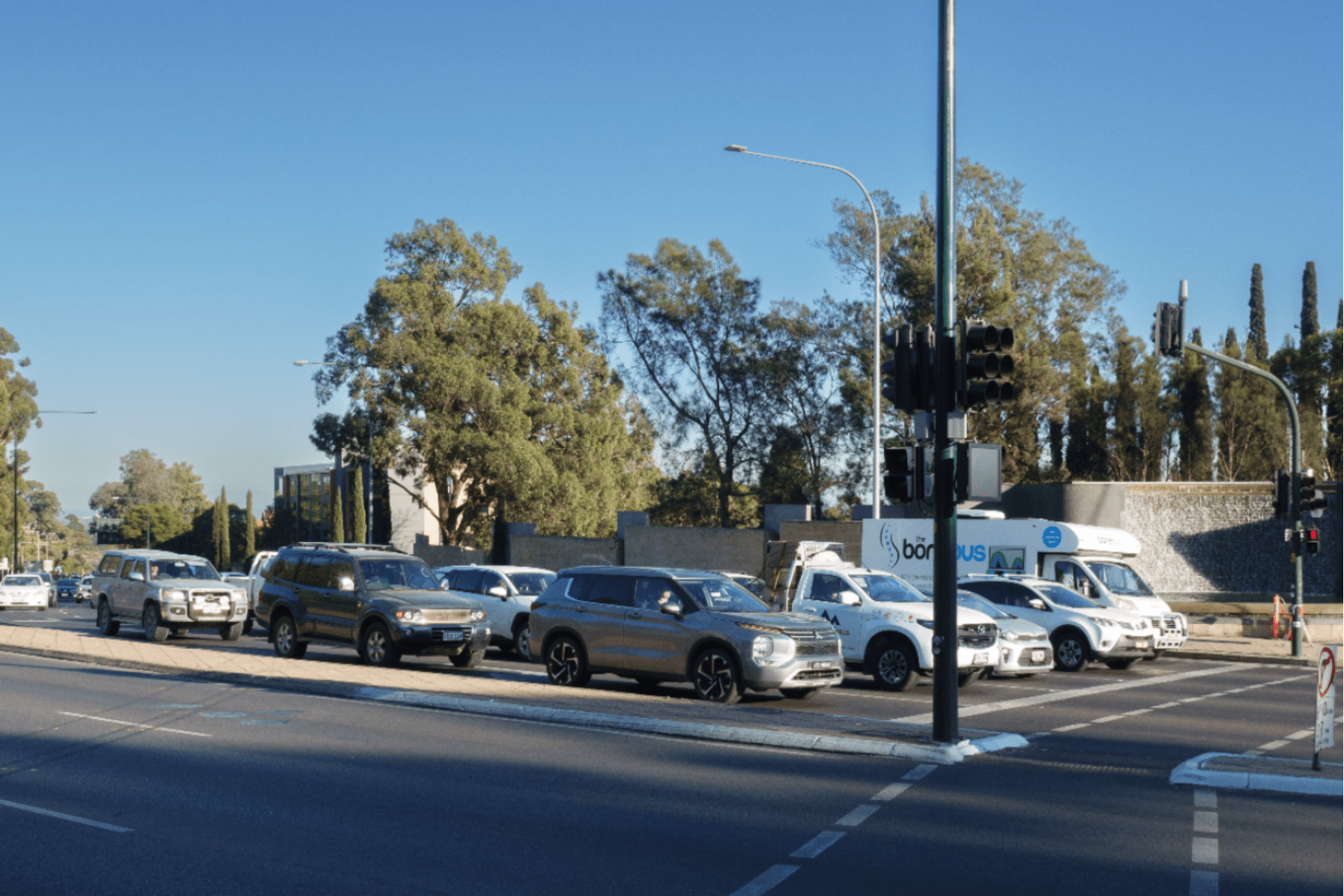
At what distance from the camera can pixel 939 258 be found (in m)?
12.4

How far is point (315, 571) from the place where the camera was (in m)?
22.0

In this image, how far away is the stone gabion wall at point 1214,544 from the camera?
137 ft

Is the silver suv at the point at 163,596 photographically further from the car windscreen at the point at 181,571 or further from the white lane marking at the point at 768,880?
the white lane marking at the point at 768,880

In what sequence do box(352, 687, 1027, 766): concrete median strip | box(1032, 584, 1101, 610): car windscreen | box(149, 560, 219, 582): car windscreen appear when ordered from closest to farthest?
1. box(352, 687, 1027, 766): concrete median strip
2. box(1032, 584, 1101, 610): car windscreen
3. box(149, 560, 219, 582): car windscreen

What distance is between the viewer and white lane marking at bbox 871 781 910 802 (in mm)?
10055

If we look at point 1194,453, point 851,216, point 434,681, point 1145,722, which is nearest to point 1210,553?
point 1194,453

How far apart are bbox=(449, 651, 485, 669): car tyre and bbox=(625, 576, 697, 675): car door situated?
4632 millimetres

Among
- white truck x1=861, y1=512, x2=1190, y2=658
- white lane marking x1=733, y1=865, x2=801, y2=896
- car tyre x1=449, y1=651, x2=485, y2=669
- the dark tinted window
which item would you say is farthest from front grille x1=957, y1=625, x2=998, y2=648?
white lane marking x1=733, y1=865, x2=801, y2=896

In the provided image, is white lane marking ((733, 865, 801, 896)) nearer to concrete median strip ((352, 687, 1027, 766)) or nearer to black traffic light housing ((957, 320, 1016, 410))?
concrete median strip ((352, 687, 1027, 766))

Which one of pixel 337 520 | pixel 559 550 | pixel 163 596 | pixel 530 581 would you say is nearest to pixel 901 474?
pixel 530 581

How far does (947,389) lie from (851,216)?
3577 centimetres

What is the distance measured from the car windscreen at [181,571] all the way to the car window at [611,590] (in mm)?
12299

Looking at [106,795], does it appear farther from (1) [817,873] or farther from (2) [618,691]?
(2) [618,691]

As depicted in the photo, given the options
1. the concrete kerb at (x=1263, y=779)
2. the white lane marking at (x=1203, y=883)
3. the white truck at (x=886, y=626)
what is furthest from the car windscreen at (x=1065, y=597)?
the white lane marking at (x=1203, y=883)
